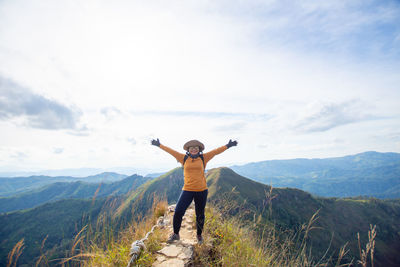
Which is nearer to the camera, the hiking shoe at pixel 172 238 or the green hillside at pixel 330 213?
the hiking shoe at pixel 172 238

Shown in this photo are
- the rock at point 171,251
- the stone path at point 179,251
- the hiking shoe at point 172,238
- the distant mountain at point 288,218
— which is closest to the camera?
the stone path at point 179,251

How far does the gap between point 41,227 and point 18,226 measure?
16095 mm

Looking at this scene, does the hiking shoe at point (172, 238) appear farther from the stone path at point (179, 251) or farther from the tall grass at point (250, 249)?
the tall grass at point (250, 249)

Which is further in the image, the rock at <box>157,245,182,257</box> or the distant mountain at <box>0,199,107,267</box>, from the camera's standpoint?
the distant mountain at <box>0,199,107,267</box>

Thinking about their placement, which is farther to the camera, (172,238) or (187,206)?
(187,206)

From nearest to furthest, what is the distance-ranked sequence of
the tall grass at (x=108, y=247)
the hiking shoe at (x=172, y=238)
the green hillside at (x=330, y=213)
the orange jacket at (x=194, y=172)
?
1. the tall grass at (x=108, y=247)
2. the hiking shoe at (x=172, y=238)
3. the orange jacket at (x=194, y=172)
4. the green hillside at (x=330, y=213)

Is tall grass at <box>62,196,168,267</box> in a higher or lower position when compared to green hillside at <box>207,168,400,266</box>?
higher

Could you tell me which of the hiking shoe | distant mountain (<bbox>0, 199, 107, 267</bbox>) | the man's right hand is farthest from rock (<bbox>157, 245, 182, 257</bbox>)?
distant mountain (<bbox>0, 199, 107, 267</bbox>)

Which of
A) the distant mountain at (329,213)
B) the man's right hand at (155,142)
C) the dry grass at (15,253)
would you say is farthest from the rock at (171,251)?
the distant mountain at (329,213)

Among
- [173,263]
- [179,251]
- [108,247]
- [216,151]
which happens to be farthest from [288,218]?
[108,247]

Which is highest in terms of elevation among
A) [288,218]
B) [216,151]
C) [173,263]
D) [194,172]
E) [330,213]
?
[216,151]

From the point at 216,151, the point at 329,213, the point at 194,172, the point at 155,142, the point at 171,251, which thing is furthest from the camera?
the point at 329,213

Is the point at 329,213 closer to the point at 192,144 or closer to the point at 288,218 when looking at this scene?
the point at 288,218

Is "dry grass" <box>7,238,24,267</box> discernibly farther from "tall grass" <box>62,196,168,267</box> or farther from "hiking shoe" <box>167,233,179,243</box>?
"hiking shoe" <box>167,233,179,243</box>
